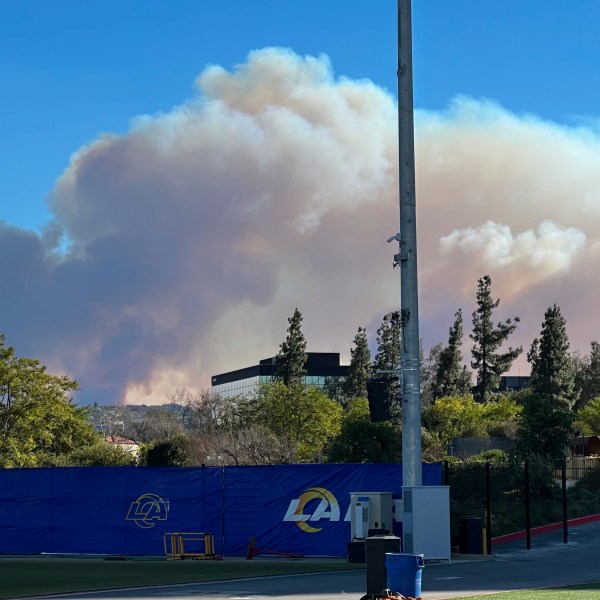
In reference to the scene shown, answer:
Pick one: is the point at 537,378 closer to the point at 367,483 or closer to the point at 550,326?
the point at 550,326

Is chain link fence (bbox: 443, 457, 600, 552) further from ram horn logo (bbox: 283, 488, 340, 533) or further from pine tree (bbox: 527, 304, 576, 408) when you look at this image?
pine tree (bbox: 527, 304, 576, 408)

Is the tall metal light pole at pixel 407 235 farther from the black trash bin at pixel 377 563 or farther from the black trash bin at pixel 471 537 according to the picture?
the black trash bin at pixel 377 563

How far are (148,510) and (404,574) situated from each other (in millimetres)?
16681

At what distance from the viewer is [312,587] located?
73.3ft

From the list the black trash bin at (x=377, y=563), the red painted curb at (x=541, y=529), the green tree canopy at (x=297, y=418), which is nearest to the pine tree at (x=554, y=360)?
the green tree canopy at (x=297, y=418)

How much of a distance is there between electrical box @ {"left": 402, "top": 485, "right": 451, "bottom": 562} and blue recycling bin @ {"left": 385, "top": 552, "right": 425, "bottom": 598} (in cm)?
869

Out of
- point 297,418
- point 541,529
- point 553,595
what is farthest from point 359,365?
point 553,595

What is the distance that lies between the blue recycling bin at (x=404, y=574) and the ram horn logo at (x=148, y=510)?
634 inches

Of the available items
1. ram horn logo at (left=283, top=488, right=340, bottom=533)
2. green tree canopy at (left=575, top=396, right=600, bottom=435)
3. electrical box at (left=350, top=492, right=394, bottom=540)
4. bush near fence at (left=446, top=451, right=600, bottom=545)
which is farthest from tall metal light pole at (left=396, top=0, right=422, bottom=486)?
green tree canopy at (left=575, top=396, right=600, bottom=435)

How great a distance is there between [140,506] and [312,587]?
11.9 m

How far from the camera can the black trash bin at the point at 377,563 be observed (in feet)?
60.3

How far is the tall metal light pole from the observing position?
26.7 m

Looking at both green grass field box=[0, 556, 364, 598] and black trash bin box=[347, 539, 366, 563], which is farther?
black trash bin box=[347, 539, 366, 563]

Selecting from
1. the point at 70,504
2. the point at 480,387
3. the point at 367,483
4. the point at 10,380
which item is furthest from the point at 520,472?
the point at 480,387
